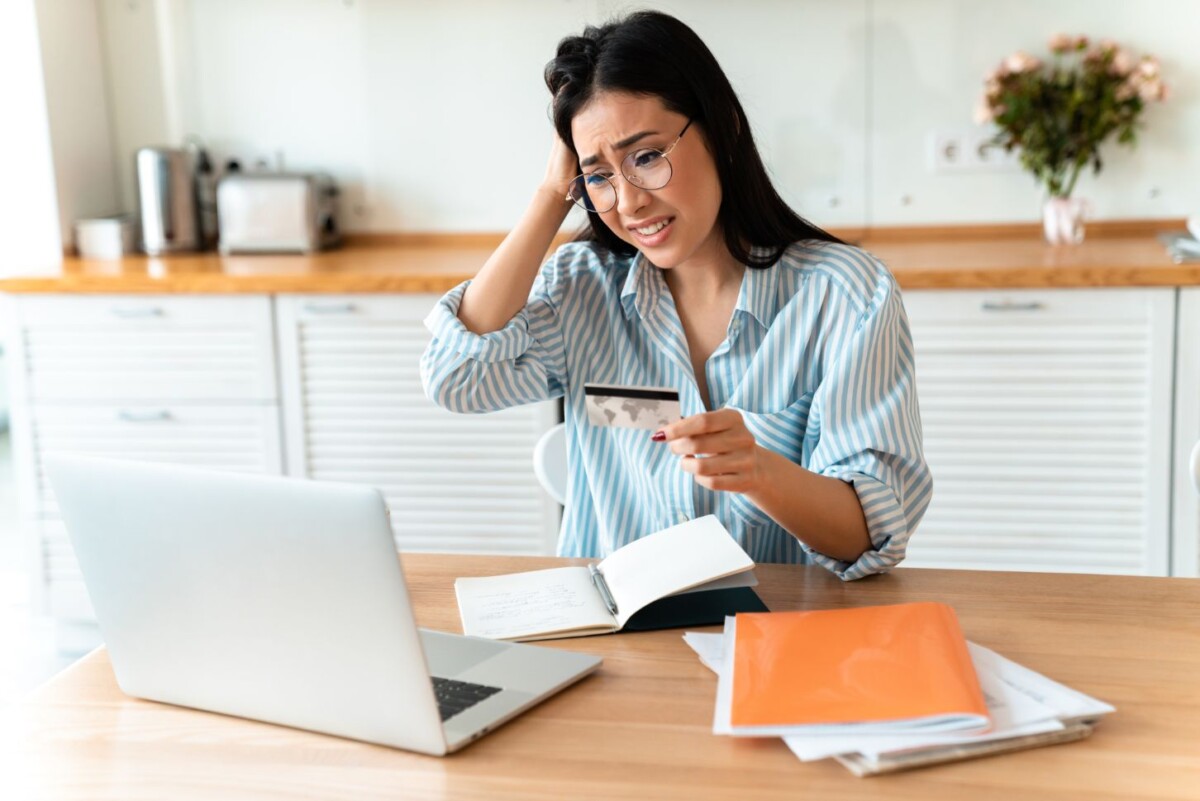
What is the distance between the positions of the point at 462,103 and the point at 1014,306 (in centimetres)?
156

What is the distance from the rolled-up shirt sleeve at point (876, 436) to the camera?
140 cm

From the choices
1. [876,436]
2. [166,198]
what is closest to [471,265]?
[166,198]

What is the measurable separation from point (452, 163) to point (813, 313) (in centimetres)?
207

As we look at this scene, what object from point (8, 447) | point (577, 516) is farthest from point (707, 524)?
point (8, 447)

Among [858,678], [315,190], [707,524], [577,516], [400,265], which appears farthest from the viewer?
[315,190]

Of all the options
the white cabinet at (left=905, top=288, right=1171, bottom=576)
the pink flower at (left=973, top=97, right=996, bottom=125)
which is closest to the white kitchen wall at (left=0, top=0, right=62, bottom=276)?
the white cabinet at (left=905, top=288, right=1171, bottom=576)

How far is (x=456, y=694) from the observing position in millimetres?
1104

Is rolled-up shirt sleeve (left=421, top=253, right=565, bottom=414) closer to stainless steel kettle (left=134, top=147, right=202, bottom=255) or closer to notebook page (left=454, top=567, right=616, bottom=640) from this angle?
notebook page (left=454, top=567, right=616, bottom=640)

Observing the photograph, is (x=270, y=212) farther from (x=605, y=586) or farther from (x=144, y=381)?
(x=605, y=586)

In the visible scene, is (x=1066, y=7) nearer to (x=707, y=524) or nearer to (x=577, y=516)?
(x=577, y=516)

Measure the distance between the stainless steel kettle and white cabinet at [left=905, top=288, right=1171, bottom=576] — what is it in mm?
1937

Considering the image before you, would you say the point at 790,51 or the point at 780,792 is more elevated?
the point at 790,51

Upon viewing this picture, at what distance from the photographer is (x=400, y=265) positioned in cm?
305

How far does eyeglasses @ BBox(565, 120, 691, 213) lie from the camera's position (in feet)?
5.10
